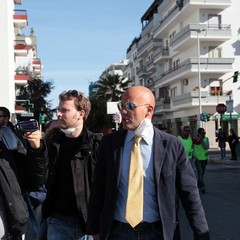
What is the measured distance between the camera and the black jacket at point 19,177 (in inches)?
131

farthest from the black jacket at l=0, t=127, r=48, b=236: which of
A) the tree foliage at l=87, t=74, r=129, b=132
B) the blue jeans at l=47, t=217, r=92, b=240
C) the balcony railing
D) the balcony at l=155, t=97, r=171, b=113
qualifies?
the tree foliage at l=87, t=74, r=129, b=132

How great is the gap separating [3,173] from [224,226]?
579 cm

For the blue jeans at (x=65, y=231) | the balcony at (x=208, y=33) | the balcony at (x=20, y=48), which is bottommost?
the blue jeans at (x=65, y=231)

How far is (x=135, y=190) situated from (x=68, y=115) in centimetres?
121

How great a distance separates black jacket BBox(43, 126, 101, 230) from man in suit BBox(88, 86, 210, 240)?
Result: 1.47 ft

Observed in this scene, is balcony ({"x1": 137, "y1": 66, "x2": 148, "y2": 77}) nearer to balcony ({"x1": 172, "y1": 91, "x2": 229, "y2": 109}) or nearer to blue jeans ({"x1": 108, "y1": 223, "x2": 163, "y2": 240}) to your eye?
balcony ({"x1": 172, "y1": 91, "x2": 229, "y2": 109})

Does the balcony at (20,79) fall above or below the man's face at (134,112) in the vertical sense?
above

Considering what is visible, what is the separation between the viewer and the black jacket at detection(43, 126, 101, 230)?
396 centimetres

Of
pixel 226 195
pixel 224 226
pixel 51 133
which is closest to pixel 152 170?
pixel 51 133

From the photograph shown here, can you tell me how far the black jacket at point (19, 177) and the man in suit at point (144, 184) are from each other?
42 centimetres

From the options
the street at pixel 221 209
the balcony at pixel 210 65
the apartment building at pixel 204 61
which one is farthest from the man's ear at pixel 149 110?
the balcony at pixel 210 65

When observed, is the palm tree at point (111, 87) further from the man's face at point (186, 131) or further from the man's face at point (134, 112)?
the man's face at point (134, 112)

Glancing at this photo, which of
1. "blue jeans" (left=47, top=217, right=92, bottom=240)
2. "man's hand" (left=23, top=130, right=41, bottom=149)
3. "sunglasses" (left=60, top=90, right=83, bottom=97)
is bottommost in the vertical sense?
"blue jeans" (left=47, top=217, right=92, bottom=240)

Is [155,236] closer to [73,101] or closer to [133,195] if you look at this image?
[133,195]
